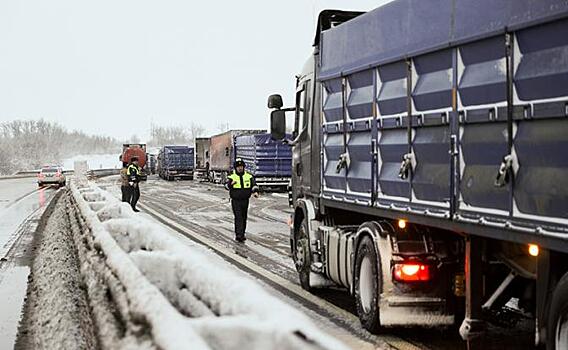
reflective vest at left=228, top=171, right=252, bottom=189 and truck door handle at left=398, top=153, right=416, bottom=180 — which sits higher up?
truck door handle at left=398, top=153, right=416, bottom=180

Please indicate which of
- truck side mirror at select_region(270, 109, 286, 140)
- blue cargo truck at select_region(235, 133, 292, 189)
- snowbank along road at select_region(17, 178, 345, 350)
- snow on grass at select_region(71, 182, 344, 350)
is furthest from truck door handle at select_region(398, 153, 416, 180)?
blue cargo truck at select_region(235, 133, 292, 189)

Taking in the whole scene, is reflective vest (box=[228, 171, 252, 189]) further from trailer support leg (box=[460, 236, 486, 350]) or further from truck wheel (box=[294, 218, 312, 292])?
trailer support leg (box=[460, 236, 486, 350])

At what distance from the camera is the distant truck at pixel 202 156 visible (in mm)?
64812

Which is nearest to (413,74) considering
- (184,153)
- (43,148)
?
(184,153)

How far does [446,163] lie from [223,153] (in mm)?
45494

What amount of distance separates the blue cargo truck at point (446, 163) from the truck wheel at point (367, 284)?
0.02 metres

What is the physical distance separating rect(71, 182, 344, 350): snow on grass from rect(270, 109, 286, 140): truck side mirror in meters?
5.57

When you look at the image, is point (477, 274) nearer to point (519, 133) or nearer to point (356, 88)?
point (519, 133)

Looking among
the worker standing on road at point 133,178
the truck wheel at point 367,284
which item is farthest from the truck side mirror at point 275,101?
the worker standing on road at point 133,178

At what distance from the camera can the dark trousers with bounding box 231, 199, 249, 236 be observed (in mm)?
17812

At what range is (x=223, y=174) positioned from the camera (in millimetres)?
52500

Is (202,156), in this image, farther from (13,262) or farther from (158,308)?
(158,308)

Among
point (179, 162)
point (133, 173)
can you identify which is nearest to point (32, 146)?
point (179, 162)

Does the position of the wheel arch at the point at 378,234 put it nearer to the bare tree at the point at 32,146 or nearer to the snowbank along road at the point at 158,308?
the snowbank along road at the point at 158,308
